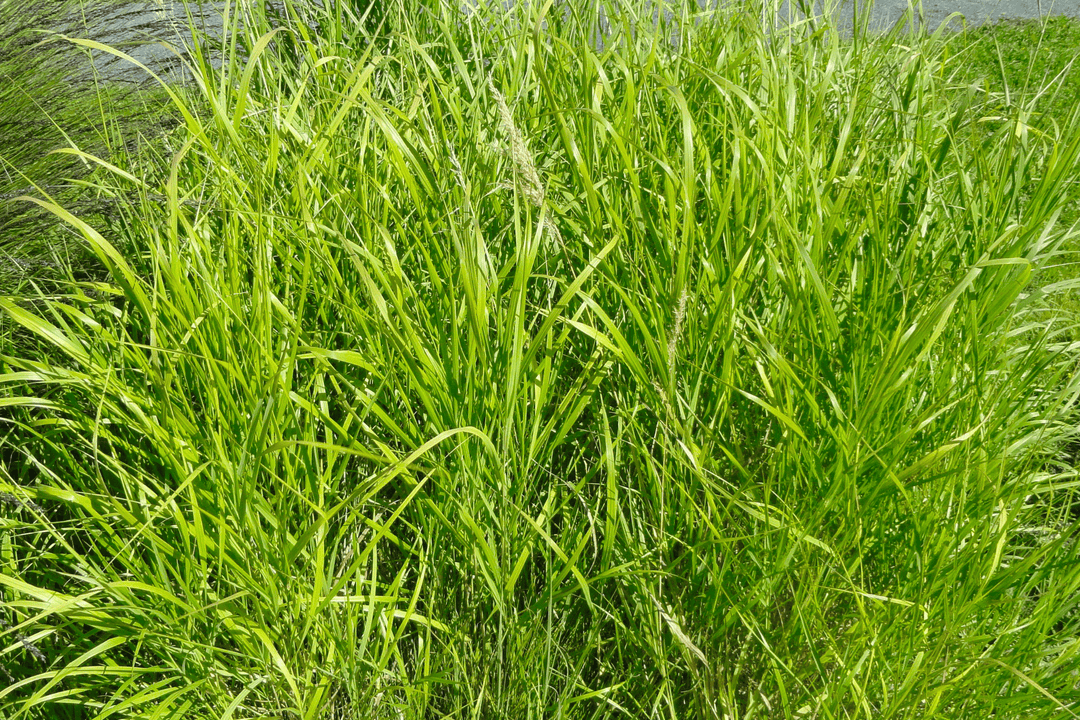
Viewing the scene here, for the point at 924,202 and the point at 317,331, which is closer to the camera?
the point at 317,331

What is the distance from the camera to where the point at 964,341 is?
4.28 feet

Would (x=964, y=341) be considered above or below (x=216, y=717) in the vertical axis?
above

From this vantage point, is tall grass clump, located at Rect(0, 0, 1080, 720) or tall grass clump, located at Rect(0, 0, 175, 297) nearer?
tall grass clump, located at Rect(0, 0, 1080, 720)

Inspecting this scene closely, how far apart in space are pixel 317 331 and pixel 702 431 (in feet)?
2.05

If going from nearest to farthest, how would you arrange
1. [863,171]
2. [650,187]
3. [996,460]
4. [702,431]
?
[996,460], [702,431], [650,187], [863,171]

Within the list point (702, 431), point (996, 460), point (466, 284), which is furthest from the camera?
point (702, 431)

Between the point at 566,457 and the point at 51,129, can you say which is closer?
the point at 566,457

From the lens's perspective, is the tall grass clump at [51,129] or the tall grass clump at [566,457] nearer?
the tall grass clump at [566,457]

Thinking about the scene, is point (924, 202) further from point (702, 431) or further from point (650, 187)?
point (702, 431)

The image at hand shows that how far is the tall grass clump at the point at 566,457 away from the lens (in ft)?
3.95

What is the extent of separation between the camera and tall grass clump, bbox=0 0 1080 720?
1.21 meters

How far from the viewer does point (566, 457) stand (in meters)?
1.61

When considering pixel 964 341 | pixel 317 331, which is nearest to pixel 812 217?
pixel 964 341

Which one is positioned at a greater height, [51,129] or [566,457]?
[51,129]
